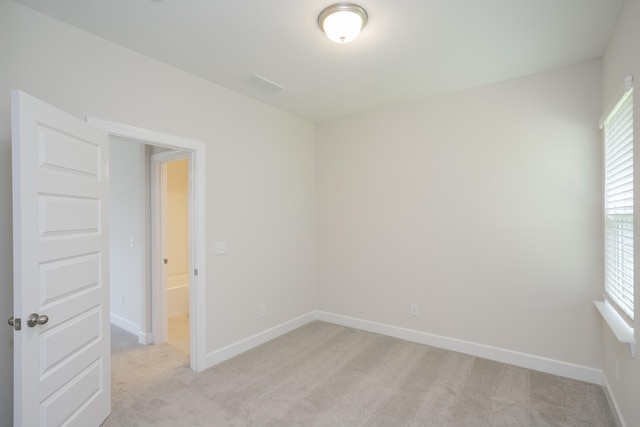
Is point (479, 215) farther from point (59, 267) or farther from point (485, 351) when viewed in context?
point (59, 267)

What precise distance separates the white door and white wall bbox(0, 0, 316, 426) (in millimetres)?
329

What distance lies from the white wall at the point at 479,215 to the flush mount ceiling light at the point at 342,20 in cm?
175

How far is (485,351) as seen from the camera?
317 centimetres

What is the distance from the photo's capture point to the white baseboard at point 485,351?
2721mm

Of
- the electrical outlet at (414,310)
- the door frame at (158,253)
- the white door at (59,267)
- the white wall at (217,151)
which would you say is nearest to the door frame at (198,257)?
the white wall at (217,151)

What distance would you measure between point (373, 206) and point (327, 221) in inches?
29.2

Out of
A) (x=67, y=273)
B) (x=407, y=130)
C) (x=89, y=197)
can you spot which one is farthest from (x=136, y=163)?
(x=407, y=130)

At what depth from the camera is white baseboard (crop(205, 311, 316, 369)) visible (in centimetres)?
309

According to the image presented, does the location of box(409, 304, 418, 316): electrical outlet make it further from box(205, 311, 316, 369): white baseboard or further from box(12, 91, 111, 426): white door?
box(12, 91, 111, 426): white door

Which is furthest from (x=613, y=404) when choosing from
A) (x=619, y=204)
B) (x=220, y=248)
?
(x=220, y=248)

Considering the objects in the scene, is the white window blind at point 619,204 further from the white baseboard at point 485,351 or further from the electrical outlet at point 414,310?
the electrical outlet at point 414,310

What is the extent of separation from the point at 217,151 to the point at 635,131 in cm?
314

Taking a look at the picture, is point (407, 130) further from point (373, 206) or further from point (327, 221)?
point (327, 221)

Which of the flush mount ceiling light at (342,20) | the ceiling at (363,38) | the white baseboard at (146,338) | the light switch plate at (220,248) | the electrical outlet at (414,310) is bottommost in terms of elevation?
the white baseboard at (146,338)
